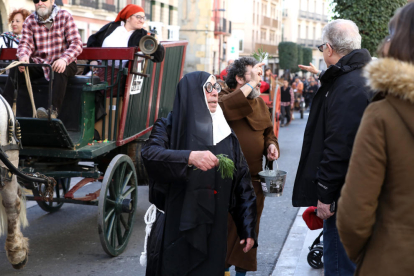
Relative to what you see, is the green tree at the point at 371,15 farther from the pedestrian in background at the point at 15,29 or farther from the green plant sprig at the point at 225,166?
the green plant sprig at the point at 225,166

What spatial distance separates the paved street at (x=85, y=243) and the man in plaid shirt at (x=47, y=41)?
1.40 meters

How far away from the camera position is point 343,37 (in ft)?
10.9

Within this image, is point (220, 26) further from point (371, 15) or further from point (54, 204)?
point (54, 204)

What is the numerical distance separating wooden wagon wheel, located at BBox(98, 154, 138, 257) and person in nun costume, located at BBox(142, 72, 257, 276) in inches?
76.5

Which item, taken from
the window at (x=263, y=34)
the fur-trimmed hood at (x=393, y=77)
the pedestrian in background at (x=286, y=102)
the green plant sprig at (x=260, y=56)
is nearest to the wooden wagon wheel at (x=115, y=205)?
the green plant sprig at (x=260, y=56)

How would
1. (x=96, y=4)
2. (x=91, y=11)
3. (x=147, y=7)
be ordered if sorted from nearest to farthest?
1. (x=91, y=11)
2. (x=96, y=4)
3. (x=147, y=7)

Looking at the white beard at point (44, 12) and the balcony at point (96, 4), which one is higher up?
the balcony at point (96, 4)

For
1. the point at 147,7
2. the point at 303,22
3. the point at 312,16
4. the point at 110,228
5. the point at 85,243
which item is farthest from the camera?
the point at 312,16

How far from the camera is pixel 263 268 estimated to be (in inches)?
203

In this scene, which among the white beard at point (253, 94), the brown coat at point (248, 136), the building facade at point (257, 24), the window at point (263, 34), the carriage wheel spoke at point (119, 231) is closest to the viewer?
the brown coat at point (248, 136)

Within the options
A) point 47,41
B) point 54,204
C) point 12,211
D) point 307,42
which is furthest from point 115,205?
point 307,42

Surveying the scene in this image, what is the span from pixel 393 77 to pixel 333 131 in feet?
4.00

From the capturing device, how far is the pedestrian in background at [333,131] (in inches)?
120

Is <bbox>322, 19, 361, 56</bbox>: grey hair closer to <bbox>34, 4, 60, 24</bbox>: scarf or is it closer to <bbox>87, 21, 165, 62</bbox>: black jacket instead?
<bbox>34, 4, 60, 24</bbox>: scarf
